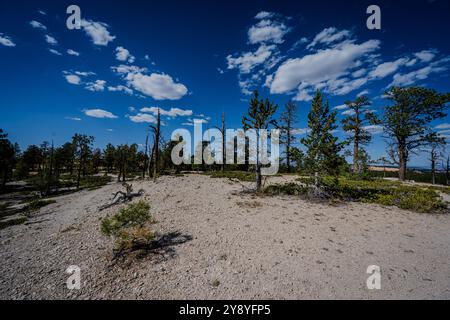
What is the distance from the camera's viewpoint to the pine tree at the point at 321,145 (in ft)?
45.7

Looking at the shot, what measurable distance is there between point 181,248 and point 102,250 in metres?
3.16

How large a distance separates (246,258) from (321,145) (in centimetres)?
1116

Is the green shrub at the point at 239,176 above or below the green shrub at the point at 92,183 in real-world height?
above

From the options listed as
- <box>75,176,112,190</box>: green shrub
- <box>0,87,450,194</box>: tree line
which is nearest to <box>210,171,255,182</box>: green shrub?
<box>0,87,450,194</box>: tree line

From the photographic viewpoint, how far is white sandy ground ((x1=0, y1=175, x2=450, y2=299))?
5078 mm

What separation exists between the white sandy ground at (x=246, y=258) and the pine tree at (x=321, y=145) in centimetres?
412

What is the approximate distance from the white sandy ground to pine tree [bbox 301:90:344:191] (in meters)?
4.12

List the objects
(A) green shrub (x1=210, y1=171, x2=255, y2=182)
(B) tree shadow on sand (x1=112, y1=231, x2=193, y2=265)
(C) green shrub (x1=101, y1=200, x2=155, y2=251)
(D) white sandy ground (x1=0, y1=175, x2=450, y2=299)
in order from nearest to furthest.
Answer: (D) white sandy ground (x1=0, y1=175, x2=450, y2=299) → (B) tree shadow on sand (x1=112, y1=231, x2=193, y2=265) → (C) green shrub (x1=101, y1=200, x2=155, y2=251) → (A) green shrub (x1=210, y1=171, x2=255, y2=182)

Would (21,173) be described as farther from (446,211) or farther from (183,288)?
(446,211)

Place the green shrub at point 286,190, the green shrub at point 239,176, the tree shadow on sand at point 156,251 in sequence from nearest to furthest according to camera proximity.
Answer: the tree shadow on sand at point 156,251, the green shrub at point 286,190, the green shrub at point 239,176

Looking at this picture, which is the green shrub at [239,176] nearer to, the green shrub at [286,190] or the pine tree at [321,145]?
the green shrub at [286,190]

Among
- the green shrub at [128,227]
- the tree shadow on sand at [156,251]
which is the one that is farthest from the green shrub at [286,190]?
the green shrub at [128,227]

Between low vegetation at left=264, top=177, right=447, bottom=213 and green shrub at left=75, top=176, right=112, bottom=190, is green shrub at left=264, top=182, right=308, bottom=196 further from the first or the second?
green shrub at left=75, top=176, right=112, bottom=190

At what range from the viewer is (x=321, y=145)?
14.1 metres
